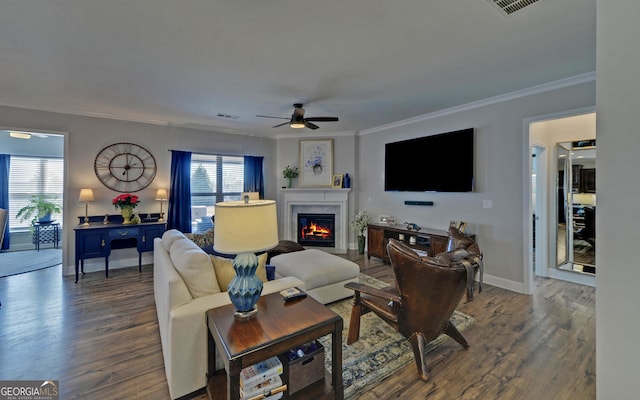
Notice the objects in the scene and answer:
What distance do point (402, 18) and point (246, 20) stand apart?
1164 millimetres

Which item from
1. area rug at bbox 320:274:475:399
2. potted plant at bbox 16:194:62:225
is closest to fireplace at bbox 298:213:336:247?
area rug at bbox 320:274:475:399

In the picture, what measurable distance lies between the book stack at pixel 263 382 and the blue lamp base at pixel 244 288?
0.30m

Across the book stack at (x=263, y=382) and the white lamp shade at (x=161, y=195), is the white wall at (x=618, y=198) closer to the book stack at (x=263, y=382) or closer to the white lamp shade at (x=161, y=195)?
the book stack at (x=263, y=382)

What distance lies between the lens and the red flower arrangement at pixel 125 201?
4.27 metres

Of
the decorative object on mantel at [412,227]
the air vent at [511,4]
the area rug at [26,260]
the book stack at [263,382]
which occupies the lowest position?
the area rug at [26,260]

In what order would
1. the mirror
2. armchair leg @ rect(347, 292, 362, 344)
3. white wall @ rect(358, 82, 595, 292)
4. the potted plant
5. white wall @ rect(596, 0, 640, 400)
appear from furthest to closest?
the potted plant → the mirror → white wall @ rect(358, 82, 595, 292) → armchair leg @ rect(347, 292, 362, 344) → white wall @ rect(596, 0, 640, 400)

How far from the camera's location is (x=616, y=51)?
3.07ft

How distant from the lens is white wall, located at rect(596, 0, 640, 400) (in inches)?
35.9

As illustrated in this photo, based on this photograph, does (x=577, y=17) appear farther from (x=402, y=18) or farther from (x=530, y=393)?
(x=530, y=393)

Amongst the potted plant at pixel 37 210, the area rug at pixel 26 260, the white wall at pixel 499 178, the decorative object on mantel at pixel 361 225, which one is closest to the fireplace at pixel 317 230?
the decorative object on mantel at pixel 361 225

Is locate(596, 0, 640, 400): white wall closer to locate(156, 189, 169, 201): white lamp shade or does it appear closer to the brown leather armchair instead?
the brown leather armchair

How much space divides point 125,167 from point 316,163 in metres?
3.61

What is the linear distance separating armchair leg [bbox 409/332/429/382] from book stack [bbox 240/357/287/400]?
3.42 ft

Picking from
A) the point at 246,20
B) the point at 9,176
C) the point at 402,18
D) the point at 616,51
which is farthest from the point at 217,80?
the point at 9,176
